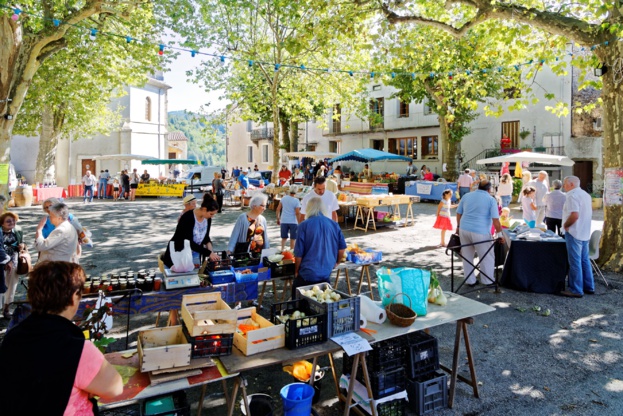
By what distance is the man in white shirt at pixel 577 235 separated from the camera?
680 centimetres

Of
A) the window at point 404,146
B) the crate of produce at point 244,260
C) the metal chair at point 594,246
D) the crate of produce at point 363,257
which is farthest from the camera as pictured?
the window at point 404,146

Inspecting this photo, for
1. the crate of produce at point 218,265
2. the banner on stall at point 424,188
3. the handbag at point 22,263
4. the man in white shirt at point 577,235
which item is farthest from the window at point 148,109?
the man in white shirt at point 577,235

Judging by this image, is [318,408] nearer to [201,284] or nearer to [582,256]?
[201,284]

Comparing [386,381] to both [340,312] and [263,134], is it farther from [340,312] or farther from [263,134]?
[263,134]

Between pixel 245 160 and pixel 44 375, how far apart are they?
150 feet

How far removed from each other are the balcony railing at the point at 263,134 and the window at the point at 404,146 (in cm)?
1388

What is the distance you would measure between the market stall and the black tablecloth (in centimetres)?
1239

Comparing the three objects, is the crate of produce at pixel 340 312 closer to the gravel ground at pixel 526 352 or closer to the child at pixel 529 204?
the gravel ground at pixel 526 352

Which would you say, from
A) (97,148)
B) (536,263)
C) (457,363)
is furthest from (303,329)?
(97,148)

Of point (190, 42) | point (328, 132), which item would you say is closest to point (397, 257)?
point (190, 42)

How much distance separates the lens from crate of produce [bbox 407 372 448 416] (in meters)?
3.73

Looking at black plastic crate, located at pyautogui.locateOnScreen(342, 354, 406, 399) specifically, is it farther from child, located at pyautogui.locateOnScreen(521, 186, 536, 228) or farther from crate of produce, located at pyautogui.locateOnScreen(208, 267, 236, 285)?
child, located at pyautogui.locateOnScreen(521, 186, 536, 228)

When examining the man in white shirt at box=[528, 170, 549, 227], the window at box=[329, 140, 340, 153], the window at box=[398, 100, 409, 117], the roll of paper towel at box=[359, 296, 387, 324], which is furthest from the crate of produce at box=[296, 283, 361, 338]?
the window at box=[329, 140, 340, 153]

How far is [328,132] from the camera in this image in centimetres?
3666
